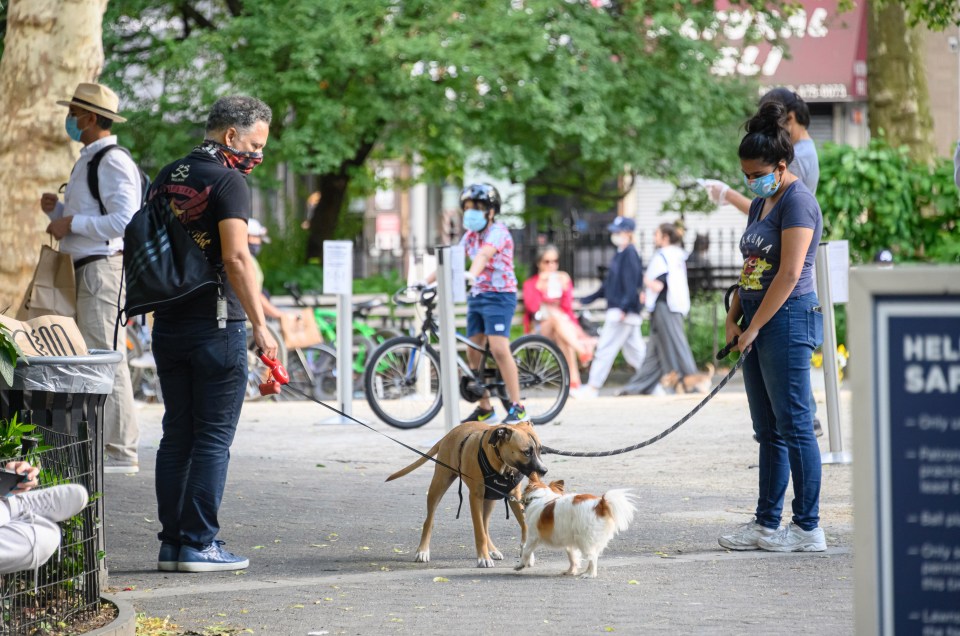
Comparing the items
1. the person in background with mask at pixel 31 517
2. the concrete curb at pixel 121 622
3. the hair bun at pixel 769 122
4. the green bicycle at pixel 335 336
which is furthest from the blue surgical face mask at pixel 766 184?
the green bicycle at pixel 335 336

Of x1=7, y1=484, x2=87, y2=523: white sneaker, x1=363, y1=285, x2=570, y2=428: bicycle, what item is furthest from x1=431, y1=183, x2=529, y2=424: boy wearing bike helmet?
x1=7, y1=484, x2=87, y2=523: white sneaker

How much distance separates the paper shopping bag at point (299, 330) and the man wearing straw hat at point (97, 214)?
6.60m

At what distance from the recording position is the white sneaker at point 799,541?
6.42 meters

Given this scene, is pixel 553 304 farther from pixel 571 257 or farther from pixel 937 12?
pixel 937 12

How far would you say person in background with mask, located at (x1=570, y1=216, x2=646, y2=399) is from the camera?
15.4 m

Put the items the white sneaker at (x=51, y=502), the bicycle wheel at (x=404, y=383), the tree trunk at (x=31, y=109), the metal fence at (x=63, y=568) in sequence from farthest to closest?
the bicycle wheel at (x=404, y=383) < the tree trunk at (x=31, y=109) < the metal fence at (x=63, y=568) < the white sneaker at (x=51, y=502)

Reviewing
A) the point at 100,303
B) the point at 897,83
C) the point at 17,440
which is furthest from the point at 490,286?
the point at 897,83

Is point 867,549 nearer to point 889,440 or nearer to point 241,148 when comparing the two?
point 889,440

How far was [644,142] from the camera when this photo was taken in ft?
64.1

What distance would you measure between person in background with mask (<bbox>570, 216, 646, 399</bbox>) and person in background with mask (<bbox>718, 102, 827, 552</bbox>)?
28.4 feet

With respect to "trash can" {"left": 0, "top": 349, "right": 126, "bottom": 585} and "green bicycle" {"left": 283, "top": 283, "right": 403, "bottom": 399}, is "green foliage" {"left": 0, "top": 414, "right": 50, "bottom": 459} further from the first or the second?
"green bicycle" {"left": 283, "top": 283, "right": 403, "bottom": 399}

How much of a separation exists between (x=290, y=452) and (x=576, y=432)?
246 cm

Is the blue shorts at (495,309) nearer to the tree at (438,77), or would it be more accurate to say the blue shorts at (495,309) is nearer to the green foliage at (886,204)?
the green foliage at (886,204)

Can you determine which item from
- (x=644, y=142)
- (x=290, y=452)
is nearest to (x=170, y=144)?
(x=644, y=142)
